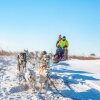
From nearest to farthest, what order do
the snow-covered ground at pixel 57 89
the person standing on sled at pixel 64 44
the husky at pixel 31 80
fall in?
the snow-covered ground at pixel 57 89 < the husky at pixel 31 80 < the person standing on sled at pixel 64 44

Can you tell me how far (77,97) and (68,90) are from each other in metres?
0.78

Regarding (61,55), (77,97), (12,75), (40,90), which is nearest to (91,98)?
(77,97)

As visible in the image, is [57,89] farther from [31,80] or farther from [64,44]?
[64,44]

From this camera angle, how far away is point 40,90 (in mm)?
12633

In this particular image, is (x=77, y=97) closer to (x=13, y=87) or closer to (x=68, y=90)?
(x=68, y=90)

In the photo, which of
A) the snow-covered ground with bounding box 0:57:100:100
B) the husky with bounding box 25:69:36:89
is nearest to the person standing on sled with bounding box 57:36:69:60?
the snow-covered ground with bounding box 0:57:100:100

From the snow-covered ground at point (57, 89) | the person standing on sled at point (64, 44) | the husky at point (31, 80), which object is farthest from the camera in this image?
the person standing on sled at point (64, 44)

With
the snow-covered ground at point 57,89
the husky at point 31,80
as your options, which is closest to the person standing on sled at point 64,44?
the snow-covered ground at point 57,89

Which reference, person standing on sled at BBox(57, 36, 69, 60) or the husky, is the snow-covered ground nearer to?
the husky

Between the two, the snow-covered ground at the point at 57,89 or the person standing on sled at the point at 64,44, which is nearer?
the snow-covered ground at the point at 57,89

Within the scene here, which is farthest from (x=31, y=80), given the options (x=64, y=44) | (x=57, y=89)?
(x=64, y=44)

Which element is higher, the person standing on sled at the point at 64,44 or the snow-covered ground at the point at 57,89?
the person standing on sled at the point at 64,44

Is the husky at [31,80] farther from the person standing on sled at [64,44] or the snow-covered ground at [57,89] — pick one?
the person standing on sled at [64,44]

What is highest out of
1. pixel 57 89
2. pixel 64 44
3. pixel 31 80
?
pixel 64 44
